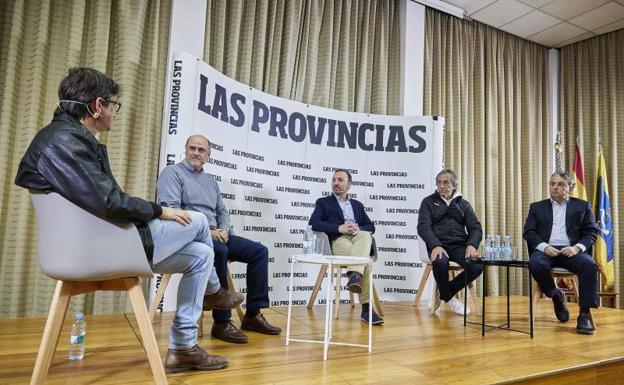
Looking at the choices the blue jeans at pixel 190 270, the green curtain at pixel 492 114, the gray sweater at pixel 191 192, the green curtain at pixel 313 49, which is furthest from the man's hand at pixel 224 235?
the green curtain at pixel 492 114

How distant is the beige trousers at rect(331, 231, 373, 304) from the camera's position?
8.91ft

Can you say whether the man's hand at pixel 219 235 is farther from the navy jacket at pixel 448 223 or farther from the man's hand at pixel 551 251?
the man's hand at pixel 551 251

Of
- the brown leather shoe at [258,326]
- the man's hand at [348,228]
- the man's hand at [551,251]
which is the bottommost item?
the brown leather shoe at [258,326]

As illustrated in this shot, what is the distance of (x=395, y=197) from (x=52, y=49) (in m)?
2.86

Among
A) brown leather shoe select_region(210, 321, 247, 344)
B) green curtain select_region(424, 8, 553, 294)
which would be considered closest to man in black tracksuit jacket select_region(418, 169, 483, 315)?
green curtain select_region(424, 8, 553, 294)

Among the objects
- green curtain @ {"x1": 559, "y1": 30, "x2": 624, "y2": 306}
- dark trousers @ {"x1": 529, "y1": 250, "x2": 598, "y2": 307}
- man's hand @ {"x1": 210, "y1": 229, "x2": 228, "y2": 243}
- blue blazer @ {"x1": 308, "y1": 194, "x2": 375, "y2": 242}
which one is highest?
green curtain @ {"x1": 559, "y1": 30, "x2": 624, "y2": 306}

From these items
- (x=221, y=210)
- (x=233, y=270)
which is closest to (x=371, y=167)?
(x=233, y=270)

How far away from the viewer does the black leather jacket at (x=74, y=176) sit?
126cm

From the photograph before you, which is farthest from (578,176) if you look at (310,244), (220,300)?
(220,300)

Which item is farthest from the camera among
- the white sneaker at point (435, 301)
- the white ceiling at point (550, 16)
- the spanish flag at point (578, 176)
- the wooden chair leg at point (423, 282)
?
the spanish flag at point (578, 176)

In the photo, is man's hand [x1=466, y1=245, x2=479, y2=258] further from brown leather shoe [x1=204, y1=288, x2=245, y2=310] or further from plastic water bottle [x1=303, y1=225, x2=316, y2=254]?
brown leather shoe [x1=204, y1=288, x2=245, y2=310]

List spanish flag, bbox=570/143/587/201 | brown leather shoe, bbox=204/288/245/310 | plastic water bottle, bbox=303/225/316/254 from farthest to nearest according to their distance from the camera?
spanish flag, bbox=570/143/587/201 < plastic water bottle, bbox=303/225/316/254 < brown leather shoe, bbox=204/288/245/310

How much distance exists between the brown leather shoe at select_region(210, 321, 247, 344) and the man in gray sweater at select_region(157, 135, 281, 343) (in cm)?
A: 3

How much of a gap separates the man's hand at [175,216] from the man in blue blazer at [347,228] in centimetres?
143
